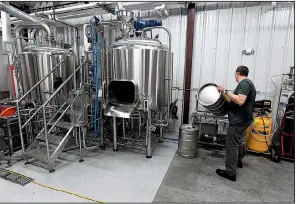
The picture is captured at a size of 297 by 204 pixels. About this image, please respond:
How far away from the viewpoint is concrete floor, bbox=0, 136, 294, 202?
2.13m

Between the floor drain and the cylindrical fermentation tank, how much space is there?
1410 mm

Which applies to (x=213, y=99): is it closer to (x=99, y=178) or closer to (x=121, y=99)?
(x=121, y=99)

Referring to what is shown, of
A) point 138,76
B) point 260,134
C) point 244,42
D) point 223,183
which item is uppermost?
point 244,42

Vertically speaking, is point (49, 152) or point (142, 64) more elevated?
point (142, 64)

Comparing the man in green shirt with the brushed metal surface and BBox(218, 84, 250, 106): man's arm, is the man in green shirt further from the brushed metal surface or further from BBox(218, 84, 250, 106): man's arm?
the brushed metal surface

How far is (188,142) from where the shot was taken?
9.96 ft

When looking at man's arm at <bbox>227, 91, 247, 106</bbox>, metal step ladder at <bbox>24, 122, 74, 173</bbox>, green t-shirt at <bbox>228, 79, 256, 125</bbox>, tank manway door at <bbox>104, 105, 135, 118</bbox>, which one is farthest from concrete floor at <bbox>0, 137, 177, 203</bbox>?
man's arm at <bbox>227, 91, 247, 106</bbox>

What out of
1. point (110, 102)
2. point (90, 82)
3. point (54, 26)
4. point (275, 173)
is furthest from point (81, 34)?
point (275, 173)

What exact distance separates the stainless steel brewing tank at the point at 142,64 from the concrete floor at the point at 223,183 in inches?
45.7

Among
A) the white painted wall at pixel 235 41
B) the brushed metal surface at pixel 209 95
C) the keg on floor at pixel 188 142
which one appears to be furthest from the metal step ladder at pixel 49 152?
the white painted wall at pixel 235 41

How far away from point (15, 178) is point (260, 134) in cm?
379

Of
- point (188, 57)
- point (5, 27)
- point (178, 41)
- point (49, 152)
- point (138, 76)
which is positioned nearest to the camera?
point (49, 152)

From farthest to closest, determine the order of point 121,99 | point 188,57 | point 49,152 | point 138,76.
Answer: point 188,57 < point 121,99 < point 138,76 < point 49,152

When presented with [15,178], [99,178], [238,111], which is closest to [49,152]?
[15,178]
